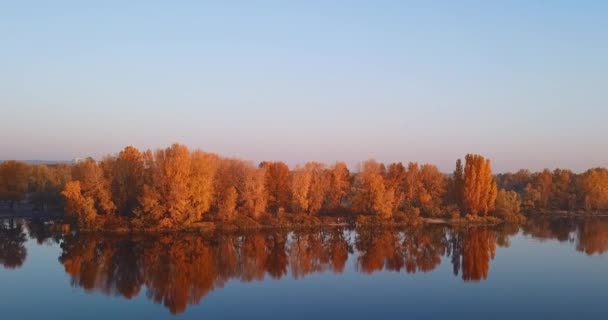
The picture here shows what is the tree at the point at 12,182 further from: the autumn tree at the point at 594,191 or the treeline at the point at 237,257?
the autumn tree at the point at 594,191

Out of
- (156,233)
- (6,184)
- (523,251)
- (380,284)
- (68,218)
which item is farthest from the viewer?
(6,184)

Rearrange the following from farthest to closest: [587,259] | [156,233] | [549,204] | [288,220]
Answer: [549,204] < [288,220] < [156,233] < [587,259]

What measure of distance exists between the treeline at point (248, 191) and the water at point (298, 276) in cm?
303

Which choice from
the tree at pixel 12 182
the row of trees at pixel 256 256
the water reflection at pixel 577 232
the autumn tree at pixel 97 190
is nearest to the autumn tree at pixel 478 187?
the water reflection at pixel 577 232

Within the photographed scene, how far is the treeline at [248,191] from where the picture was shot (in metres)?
33.7

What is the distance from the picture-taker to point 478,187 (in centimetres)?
4416

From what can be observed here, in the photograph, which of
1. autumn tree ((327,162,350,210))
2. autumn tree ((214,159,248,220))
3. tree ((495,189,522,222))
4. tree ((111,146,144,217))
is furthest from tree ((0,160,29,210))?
tree ((495,189,522,222))

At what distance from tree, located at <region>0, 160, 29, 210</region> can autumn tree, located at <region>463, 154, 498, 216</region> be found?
38.1 meters

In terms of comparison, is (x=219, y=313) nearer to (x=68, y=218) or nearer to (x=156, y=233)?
(x=156, y=233)

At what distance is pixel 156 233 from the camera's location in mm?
32469

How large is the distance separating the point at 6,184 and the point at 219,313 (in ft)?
114

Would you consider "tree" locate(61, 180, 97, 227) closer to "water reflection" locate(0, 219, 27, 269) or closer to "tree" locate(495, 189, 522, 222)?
"water reflection" locate(0, 219, 27, 269)

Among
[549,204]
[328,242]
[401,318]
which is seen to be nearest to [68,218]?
[328,242]

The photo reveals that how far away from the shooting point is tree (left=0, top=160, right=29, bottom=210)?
4250 cm
